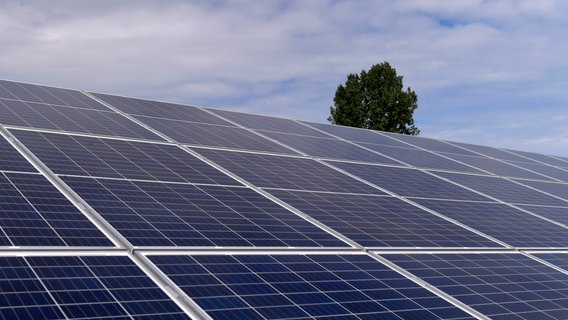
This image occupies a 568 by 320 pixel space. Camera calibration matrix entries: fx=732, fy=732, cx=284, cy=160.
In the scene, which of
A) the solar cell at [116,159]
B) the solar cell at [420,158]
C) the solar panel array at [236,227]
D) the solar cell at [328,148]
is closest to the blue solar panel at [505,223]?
the solar panel array at [236,227]

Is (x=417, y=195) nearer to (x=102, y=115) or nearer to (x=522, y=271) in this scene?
(x=522, y=271)

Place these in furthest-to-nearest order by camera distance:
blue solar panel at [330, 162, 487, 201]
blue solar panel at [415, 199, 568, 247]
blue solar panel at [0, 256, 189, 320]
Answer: blue solar panel at [330, 162, 487, 201] < blue solar panel at [415, 199, 568, 247] < blue solar panel at [0, 256, 189, 320]

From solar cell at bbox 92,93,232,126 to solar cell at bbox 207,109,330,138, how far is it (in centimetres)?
80

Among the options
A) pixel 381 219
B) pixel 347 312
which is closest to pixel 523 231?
pixel 381 219

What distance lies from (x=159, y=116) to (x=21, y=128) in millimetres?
5979

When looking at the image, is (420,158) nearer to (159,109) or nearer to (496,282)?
(159,109)

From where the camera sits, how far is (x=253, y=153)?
59.1ft

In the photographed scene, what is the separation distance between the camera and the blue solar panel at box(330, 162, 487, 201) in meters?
18.3

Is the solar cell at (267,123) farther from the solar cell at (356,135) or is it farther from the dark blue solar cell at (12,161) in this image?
the dark blue solar cell at (12,161)

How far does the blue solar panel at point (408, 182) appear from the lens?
60.0 ft

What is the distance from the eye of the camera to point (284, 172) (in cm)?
1675

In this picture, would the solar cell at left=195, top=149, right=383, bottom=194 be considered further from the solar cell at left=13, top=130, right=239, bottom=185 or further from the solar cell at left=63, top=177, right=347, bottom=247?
the solar cell at left=63, top=177, right=347, bottom=247

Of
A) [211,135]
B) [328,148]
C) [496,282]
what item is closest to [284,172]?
[211,135]

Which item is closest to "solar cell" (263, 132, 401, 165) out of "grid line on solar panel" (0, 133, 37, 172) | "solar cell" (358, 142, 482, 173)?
"solar cell" (358, 142, 482, 173)
